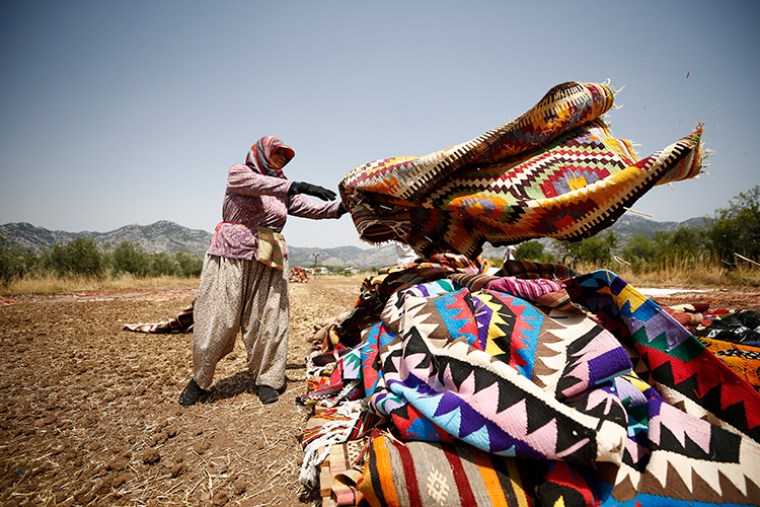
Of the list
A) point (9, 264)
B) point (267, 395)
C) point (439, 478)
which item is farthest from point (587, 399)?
point (9, 264)

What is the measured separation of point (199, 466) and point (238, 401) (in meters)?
0.84

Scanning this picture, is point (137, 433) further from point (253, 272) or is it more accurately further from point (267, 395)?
point (253, 272)

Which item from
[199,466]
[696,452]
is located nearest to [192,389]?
[199,466]

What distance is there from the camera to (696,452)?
94 centimetres

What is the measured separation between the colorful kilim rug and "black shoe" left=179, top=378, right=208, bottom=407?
218cm

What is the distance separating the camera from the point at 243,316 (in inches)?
115

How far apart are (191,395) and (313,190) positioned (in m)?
1.93

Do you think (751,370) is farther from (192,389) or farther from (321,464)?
(192,389)

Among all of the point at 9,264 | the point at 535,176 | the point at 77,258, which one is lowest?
the point at 9,264

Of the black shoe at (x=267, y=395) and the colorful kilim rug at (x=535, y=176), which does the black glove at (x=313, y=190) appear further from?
the black shoe at (x=267, y=395)

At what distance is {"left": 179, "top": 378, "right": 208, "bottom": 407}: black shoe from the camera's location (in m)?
2.62

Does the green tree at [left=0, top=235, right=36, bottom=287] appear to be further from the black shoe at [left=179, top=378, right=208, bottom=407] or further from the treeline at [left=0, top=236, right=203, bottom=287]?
the black shoe at [left=179, top=378, right=208, bottom=407]

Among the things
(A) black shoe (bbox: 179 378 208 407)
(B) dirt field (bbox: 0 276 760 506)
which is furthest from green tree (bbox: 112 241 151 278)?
(A) black shoe (bbox: 179 378 208 407)

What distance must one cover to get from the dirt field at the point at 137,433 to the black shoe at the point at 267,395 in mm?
66
